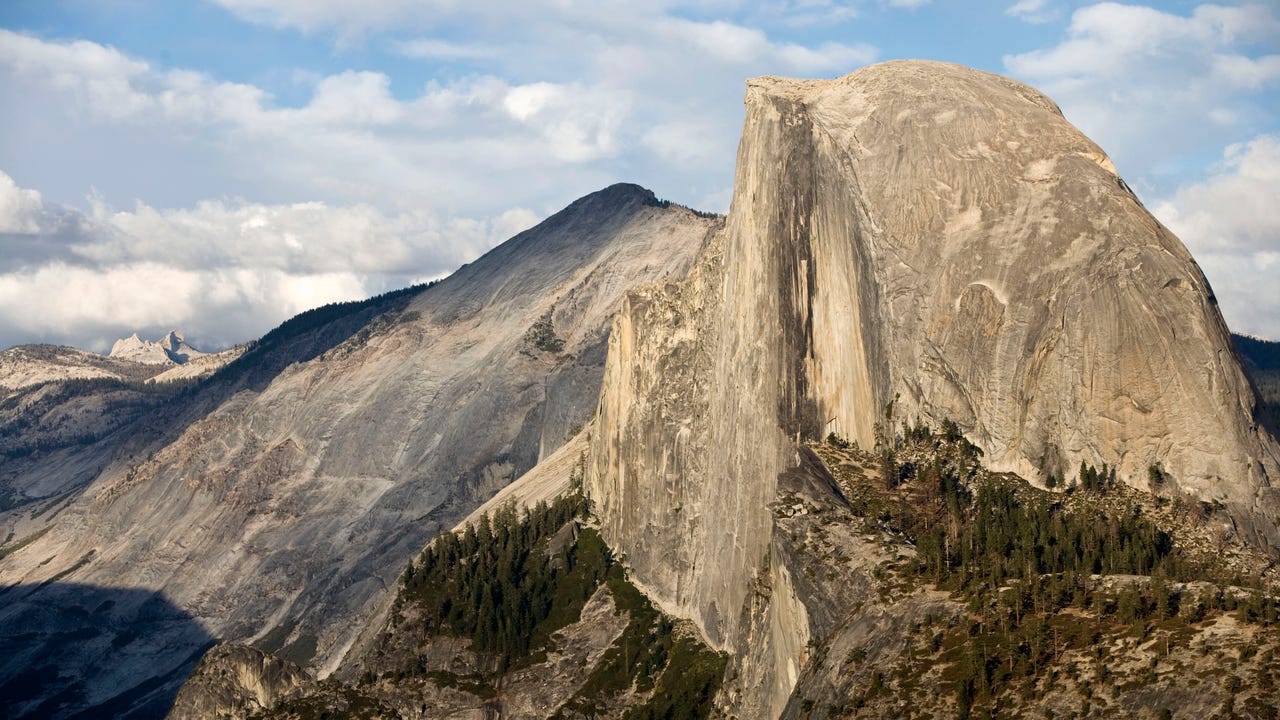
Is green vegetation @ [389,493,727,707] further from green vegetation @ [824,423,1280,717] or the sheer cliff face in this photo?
green vegetation @ [824,423,1280,717]

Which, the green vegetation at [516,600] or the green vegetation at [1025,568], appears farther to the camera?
the green vegetation at [516,600]

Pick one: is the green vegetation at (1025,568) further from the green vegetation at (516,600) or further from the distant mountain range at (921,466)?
the green vegetation at (516,600)

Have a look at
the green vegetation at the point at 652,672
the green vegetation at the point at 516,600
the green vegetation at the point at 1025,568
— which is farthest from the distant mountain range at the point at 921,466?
the green vegetation at the point at 516,600

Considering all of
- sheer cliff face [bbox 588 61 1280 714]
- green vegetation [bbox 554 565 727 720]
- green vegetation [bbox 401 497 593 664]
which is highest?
sheer cliff face [bbox 588 61 1280 714]

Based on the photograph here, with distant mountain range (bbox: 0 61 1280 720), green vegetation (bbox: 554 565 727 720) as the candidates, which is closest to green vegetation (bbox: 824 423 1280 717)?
distant mountain range (bbox: 0 61 1280 720)

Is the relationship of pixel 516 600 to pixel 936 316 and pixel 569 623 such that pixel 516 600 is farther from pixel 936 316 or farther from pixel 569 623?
pixel 936 316

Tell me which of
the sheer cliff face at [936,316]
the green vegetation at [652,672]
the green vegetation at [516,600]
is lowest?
the green vegetation at [652,672]

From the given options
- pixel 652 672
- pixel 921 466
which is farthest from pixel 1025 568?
pixel 652 672

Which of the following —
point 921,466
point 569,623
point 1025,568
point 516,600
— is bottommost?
point 569,623

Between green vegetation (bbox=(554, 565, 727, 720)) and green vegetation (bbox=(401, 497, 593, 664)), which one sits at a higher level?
green vegetation (bbox=(401, 497, 593, 664))
